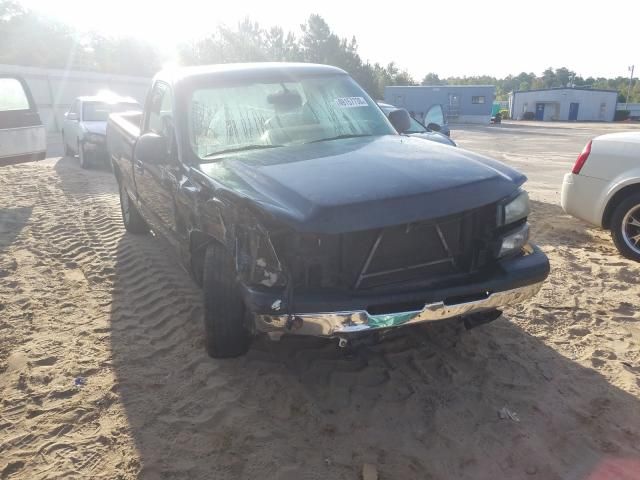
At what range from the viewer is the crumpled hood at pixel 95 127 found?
39.1ft

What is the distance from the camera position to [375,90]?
53.5 meters

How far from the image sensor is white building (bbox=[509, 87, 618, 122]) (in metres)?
58.2

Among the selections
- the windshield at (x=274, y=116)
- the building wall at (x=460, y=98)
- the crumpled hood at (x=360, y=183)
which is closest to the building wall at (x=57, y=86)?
the building wall at (x=460, y=98)

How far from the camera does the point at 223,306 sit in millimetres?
3035

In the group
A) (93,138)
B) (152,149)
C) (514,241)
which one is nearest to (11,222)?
(152,149)

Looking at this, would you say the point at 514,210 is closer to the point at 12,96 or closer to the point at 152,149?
the point at 152,149

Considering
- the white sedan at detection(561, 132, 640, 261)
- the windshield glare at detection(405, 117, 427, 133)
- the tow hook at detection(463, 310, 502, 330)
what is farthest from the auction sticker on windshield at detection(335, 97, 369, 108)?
the windshield glare at detection(405, 117, 427, 133)

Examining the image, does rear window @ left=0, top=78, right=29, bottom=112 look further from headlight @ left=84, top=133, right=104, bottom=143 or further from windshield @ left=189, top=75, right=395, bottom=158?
windshield @ left=189, top=75, right=395, bottom=158

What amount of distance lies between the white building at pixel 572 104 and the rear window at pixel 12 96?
60.7 m

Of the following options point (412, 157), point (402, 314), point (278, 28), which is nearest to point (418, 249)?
point (402, 314)

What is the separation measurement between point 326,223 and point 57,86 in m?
26.2

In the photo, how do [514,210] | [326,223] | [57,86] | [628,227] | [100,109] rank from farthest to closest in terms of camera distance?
[57,86], [100,109], [628,227], [514,210], [326,223]

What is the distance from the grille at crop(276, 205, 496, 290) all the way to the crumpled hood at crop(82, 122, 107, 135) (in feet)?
35.7

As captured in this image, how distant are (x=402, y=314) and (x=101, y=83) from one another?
91.9 ft
